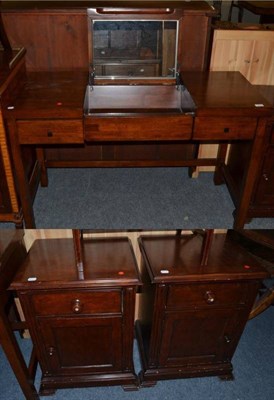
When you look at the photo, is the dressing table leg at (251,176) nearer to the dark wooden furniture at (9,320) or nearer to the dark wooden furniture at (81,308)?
the dark wooden furniture at (81,308)

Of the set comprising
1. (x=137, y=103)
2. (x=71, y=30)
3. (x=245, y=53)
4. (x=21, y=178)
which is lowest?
(x=21, y=178)

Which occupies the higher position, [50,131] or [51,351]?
[50,131]

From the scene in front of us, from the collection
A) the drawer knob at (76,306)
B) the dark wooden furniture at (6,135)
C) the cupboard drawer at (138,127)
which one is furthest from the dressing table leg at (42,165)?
the drawer knob at (76,306)

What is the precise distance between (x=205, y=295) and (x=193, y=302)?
0.06 m

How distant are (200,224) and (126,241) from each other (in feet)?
2.32

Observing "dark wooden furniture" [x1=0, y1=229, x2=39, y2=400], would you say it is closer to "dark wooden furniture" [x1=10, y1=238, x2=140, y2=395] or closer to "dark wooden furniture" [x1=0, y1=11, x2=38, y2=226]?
"dark wooden furniture" [x1=10, y1=238, x2=140, y2=395]

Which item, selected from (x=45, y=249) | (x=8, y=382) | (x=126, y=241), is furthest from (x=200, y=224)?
(x=8, y=382)

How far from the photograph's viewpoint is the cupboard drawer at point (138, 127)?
5.84 feet

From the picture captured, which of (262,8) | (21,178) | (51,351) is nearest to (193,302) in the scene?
(51,351)

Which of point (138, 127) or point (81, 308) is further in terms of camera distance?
point (138, 127)

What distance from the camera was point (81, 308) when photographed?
1.38 meters

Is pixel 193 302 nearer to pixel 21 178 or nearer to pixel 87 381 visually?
pixel 87 381

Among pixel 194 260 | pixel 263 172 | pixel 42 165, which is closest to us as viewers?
pixel 194 260

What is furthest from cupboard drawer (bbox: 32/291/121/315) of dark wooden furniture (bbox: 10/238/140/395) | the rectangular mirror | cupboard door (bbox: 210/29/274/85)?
cupboard door (bbox: 210/29/274/85)
